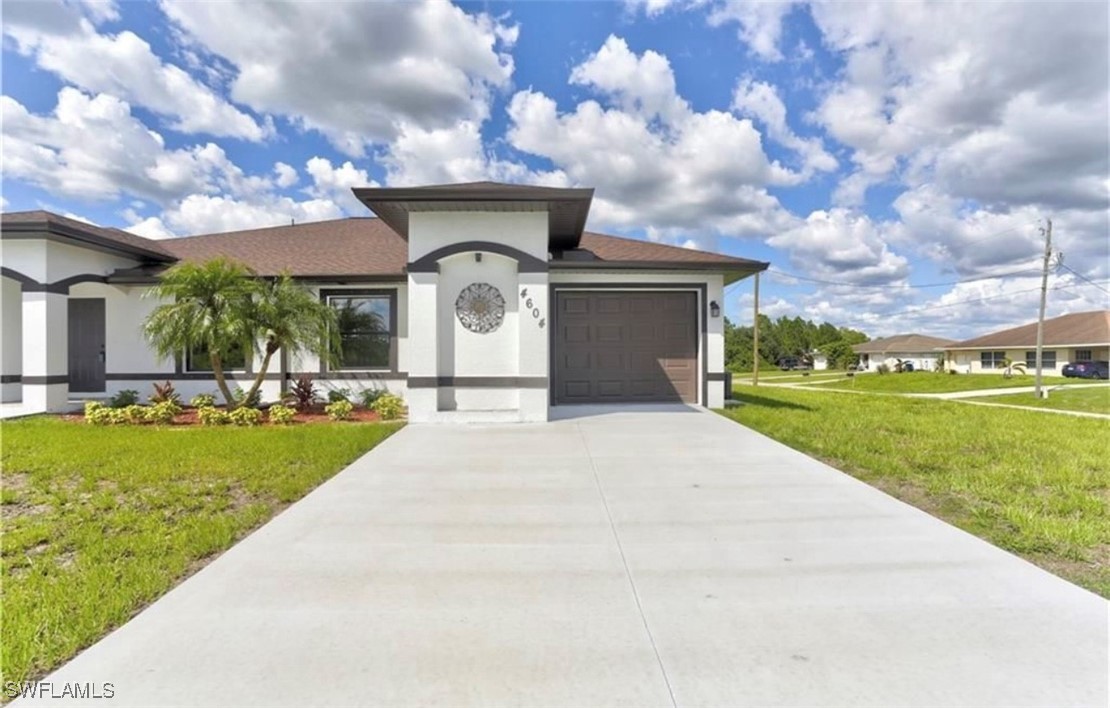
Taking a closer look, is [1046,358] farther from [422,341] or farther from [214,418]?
Result: [214,418]

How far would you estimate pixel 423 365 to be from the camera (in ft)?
31.0

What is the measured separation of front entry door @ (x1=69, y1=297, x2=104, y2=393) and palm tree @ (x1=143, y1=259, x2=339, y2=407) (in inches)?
142

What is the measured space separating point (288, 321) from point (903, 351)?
231 ft

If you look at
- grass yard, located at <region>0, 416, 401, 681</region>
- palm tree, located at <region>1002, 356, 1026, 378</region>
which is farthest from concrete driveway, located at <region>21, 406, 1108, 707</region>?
palm tree, located at <region>1002, 356, 1026, 378</region>

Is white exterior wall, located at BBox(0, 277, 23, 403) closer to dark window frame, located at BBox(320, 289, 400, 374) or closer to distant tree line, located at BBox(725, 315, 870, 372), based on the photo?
dark window frame, located at BBox(320, 289, 400, 374)

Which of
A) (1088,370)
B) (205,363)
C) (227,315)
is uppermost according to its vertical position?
(227,315)

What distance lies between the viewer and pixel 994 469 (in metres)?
6.45

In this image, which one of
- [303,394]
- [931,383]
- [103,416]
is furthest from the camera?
[931,383]

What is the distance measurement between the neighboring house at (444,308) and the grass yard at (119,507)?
244 cm

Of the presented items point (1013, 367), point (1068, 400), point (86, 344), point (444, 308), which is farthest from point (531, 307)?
point (1013, 367)

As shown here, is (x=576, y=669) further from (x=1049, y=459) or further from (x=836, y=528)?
(x=1049, y=459)

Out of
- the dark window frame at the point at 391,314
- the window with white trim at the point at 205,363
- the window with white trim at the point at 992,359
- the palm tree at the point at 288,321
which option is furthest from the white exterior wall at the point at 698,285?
the window with white trim at the point at 992,359

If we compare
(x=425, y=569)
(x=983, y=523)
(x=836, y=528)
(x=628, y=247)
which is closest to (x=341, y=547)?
(x=425, y=569)

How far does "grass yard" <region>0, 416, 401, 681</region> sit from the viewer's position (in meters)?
3.02
